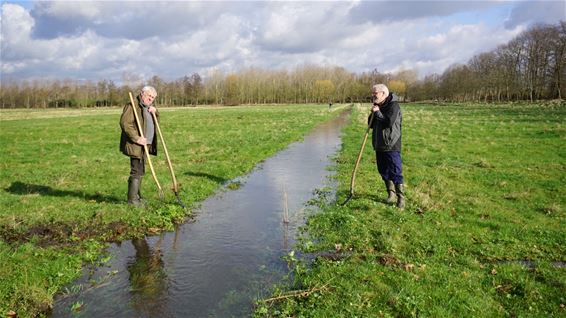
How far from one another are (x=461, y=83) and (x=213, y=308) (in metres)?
128

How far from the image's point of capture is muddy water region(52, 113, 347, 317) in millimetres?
6074

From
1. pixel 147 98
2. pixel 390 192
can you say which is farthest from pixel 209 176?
pixel 390 192

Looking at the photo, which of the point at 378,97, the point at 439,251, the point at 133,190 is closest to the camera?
the point at 439,251

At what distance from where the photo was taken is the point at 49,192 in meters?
12.6

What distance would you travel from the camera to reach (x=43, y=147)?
981 inches

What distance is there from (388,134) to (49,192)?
10655mm

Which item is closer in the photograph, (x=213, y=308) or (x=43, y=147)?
(x=213, y=308)

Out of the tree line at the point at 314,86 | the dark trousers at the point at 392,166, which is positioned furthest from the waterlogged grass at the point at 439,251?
the tree line at the point at 314,86

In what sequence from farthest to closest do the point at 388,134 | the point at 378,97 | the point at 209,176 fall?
the point at 209,176, the point at 378,97, the point at 388,134

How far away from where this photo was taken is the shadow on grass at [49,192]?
11844 millimetres

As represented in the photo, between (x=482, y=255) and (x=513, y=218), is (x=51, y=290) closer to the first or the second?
(x=482, y=255)

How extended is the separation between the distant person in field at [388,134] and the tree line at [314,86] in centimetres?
10366

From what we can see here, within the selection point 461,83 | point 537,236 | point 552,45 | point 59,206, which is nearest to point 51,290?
point 59,206

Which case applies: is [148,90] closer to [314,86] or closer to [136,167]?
[136,167]
